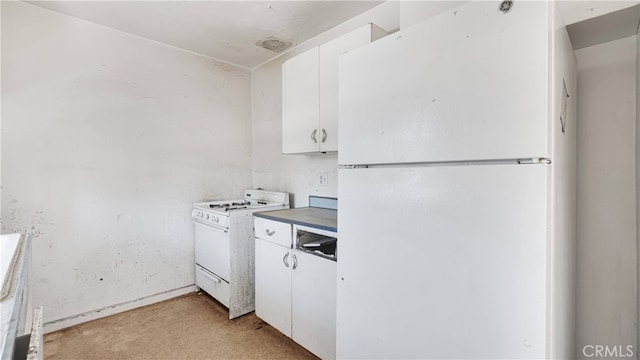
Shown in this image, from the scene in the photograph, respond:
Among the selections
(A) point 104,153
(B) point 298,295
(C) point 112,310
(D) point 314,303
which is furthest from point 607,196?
(C) point 112,310

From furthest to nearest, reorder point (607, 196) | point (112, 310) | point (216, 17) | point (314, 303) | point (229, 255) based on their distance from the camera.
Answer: point (112, 310), point (229, 255), point (216, 17), point (314, 303), point (607, 196)

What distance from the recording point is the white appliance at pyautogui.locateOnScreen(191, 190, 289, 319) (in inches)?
93.6

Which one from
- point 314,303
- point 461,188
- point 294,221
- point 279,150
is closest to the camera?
point 461,188

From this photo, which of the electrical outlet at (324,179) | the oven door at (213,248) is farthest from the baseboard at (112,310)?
the electrical outlet at (324,179)

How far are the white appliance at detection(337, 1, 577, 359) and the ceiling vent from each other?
148 centimetres

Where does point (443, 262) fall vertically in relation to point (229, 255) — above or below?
above

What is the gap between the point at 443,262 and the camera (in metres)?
1.07

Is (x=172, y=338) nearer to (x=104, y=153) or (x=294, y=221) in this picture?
(x=294, y=221)

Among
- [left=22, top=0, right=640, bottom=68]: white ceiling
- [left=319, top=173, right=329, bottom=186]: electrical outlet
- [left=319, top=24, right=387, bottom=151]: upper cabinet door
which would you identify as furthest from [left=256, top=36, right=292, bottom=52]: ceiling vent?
[left=319, top=173, right=329, bottom=186]: electrical outlet

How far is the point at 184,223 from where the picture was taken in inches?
111

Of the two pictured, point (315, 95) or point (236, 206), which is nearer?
point (315, 95)

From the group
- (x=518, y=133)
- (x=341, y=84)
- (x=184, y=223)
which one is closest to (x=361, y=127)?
(x=341, y=84)

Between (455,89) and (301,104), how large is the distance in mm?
1370

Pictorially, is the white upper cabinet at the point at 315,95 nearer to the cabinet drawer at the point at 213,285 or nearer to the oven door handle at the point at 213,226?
the oven door handle at the point at 213,226
